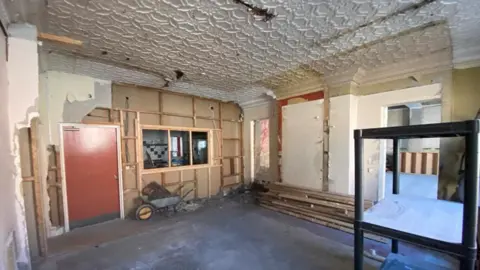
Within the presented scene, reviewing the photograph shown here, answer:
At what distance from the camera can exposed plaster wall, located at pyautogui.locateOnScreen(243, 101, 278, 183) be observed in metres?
5.67

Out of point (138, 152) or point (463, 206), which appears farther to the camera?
point (138, 152)

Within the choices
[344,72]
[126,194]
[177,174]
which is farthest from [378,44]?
[126,194]

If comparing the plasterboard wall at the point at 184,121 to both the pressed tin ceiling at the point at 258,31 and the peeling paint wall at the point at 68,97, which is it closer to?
the peeling paint wall at the point at 68,97

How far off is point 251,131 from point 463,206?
5.37m

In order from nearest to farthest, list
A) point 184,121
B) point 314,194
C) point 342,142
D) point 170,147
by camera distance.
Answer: point 342,142 → point 314,194 → point 170,147 → point 184,121

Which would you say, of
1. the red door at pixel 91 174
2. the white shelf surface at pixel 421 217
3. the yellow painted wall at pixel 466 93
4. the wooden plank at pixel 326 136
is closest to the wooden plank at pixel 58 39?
the red door at pixel 91 174

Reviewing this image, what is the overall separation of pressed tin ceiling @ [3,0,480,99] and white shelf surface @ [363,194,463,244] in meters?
1.87

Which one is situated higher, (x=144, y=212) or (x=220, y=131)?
(x=220, y=131)

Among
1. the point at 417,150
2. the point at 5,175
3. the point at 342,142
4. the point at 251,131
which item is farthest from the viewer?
the point at 417,150

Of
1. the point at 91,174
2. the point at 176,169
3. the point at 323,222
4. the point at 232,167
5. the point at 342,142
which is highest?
the point at 342,142

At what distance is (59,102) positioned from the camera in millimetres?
3729

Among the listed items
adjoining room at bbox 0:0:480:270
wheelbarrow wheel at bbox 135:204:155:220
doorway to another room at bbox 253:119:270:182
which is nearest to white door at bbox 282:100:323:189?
adjoining room at bbox 0:0:480:270

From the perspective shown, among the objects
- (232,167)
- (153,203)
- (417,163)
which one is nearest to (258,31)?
(153,203)

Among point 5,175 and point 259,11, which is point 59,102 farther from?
point 259,11
